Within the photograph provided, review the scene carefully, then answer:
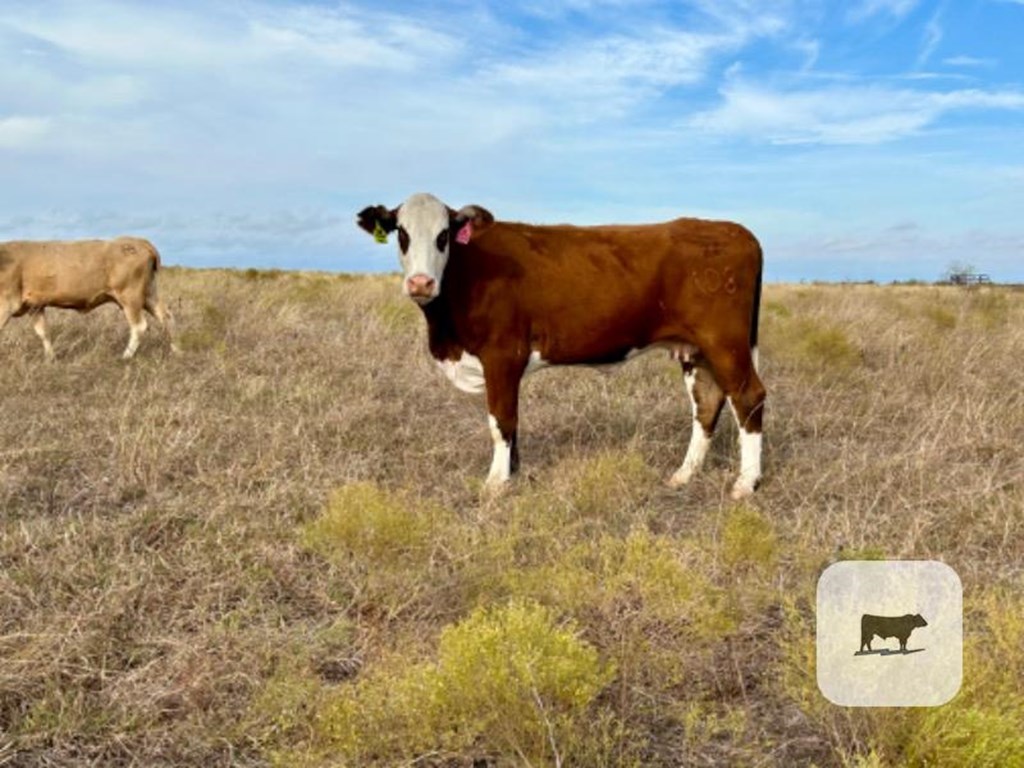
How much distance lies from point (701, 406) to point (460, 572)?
10.3 feet

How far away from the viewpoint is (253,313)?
14.7 metres

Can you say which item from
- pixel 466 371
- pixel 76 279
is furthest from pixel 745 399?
pixel 76 279

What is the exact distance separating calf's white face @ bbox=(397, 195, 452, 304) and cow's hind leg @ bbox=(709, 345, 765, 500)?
6.79ft

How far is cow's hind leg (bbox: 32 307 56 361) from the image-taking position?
10.7m

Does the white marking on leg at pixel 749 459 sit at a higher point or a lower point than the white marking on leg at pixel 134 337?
lower

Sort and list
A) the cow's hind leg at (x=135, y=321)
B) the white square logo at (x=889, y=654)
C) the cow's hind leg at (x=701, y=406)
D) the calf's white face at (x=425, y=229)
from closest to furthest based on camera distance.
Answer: the white square logo at (x=889, y=654), the calf's white face at (x=425, y=229), the cow's hind leg at (x=701, y=406), the cow's hind leg at (x=135, y=321)

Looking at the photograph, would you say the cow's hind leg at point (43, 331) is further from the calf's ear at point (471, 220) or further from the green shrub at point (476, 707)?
the green shrub at point (476, 707)

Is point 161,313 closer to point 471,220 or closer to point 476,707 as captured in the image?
point 471,220

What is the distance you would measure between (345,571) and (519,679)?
→ 174 centimetres

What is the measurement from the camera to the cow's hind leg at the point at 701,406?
6.65 metres

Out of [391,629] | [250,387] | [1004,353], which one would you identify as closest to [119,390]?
[250,387]

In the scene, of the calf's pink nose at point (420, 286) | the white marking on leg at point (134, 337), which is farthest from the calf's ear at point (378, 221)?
the white marking on leg at point (134, 337)

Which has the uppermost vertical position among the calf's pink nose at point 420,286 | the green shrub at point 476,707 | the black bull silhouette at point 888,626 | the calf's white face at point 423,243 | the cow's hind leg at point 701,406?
the calf's white face at point 423,243

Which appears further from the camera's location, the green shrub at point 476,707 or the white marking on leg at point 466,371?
the white marking on leg at point 466,371
